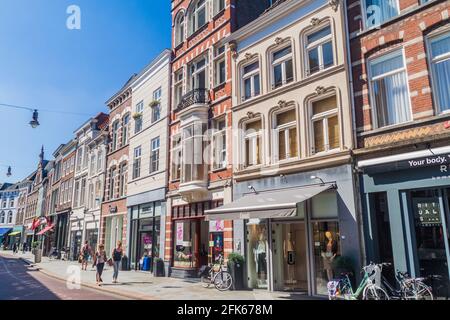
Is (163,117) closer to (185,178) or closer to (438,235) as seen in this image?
(185,178)

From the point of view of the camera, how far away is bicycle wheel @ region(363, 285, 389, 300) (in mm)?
9055

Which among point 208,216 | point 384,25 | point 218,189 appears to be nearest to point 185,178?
point 218,189

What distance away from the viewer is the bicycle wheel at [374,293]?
9.05 m

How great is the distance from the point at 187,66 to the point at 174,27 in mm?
3595

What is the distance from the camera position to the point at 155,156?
2167 centimetres

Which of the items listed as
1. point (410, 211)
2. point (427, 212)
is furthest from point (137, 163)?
point (427, 212)

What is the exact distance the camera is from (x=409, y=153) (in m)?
9.77

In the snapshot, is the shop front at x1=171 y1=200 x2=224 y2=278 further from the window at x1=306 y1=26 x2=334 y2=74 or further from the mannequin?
the window at x1=306 y1=26 x2=334 y2=74

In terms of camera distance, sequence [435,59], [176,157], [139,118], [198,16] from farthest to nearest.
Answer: [139,118] < [198,16] < [176,157] < [435,59]

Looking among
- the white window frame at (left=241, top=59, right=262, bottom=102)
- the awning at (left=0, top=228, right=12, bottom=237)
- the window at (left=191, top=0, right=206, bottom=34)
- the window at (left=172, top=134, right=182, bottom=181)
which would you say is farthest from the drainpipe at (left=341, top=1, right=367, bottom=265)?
the awning at (left=0, top=228, right=12, bottom=237)

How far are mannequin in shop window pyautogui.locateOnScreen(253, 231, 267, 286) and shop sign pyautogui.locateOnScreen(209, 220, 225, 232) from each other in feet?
6.70

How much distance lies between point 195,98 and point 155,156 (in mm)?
5342

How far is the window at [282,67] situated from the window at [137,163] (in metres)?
12.0

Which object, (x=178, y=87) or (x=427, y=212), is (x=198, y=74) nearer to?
(x=178, y=87)
